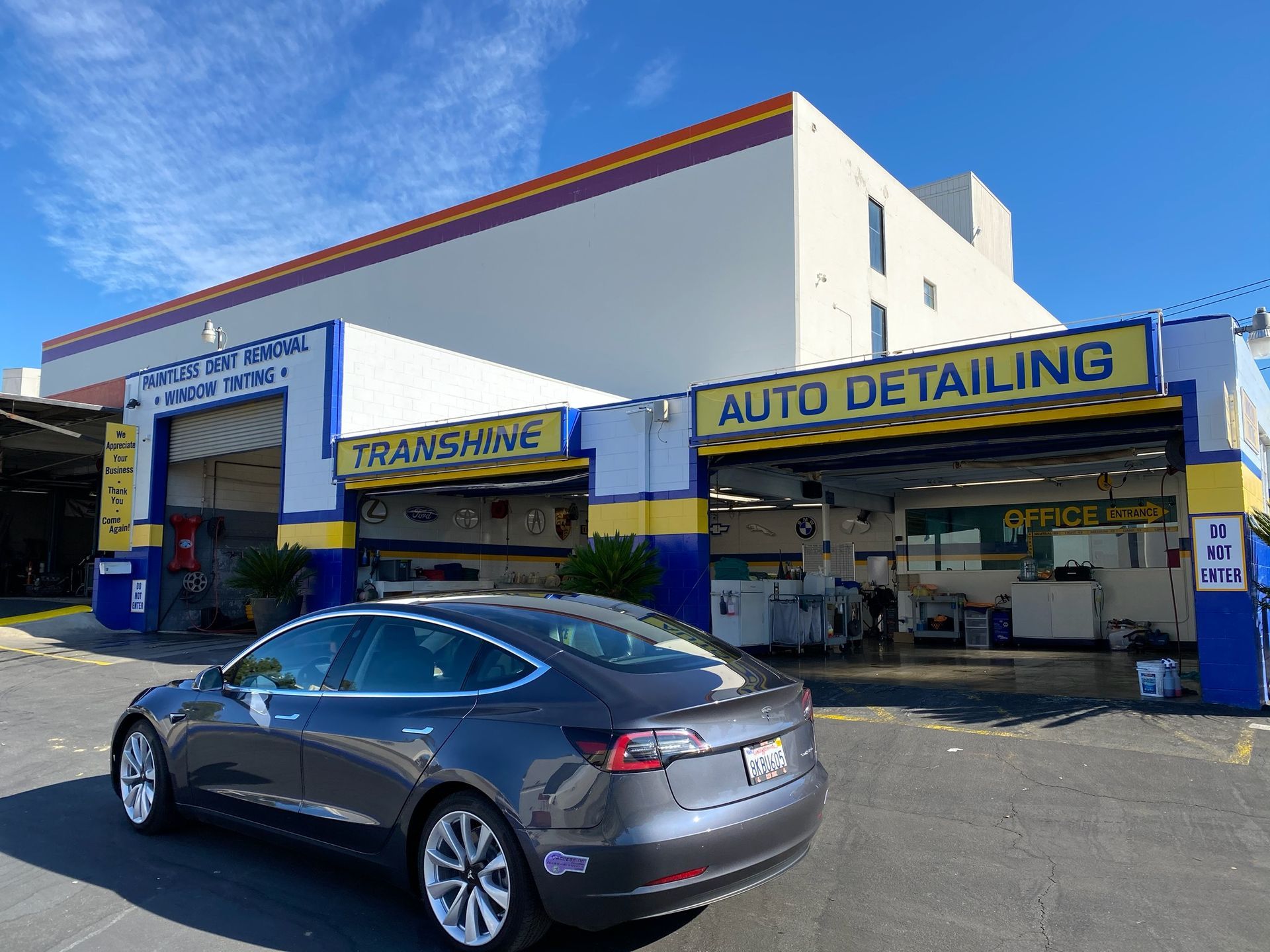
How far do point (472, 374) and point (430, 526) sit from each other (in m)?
3.47

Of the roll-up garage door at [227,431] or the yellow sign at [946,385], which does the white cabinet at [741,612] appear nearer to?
the yellow sign at [946,385]

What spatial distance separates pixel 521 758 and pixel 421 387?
15.4 m

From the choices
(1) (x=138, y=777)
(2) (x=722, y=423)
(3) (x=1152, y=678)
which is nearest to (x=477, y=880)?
(1) (x=138, y=777)

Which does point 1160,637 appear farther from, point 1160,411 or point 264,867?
point 264,867

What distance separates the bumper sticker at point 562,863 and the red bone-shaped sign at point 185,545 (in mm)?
18944

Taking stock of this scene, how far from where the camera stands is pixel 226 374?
19.0 m

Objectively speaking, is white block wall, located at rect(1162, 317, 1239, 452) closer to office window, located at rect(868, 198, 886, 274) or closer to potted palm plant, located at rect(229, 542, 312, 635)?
office window, located at rect(868, 198, 886, 274)

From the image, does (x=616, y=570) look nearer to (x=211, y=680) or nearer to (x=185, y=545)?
(x=211, y=680)

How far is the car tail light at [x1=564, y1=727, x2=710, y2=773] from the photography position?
356 cm

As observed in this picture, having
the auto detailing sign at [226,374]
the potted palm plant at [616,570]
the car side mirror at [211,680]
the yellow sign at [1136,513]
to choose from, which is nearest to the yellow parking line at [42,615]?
the auto detailing sign at [226,374]

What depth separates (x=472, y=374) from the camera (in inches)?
754

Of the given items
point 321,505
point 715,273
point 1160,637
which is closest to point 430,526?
point 321,505

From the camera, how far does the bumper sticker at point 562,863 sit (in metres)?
3.51

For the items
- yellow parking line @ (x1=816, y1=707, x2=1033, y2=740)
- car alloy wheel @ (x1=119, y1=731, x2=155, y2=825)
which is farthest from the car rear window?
yellow parking line @ (x1=816, y1=707, x2=1033, y2=740)
